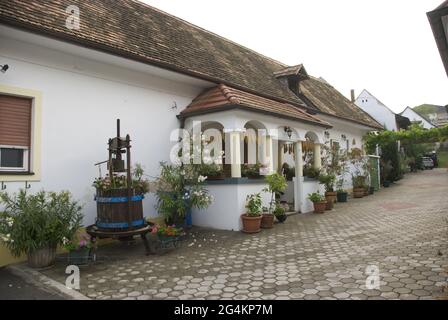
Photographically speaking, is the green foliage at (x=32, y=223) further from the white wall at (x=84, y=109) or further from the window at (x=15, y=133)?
the window at (x=15, y=133)

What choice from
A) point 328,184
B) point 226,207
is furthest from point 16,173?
point 328,184

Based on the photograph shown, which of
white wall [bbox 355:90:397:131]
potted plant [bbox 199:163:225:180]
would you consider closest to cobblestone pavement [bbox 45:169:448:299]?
potted plant [bbox 199:163:225:180]

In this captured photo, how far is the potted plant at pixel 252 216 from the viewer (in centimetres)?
864

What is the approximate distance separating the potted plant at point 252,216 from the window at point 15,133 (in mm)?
5110

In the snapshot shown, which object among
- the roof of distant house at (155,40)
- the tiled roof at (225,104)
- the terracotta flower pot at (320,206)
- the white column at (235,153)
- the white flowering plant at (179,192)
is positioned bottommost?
the terracotta flower pot at (320,206)

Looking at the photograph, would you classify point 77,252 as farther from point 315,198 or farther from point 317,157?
point 317,157

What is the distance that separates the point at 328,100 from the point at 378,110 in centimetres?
2338

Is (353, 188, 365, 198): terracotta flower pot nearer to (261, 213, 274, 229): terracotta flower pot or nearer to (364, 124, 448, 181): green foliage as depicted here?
(364, 124, 448, 181): green foliage

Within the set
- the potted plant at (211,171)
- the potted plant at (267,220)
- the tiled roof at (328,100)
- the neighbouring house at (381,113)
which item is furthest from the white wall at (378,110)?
the potted plant at (211,171)

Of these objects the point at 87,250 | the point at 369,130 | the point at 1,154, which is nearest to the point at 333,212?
the point at 87,250

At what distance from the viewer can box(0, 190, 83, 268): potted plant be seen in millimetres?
5672

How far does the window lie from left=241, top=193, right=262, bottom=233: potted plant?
5.11 meters

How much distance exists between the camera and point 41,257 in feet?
19.5

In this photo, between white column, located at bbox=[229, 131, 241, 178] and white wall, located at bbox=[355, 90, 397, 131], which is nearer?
white column, located at bbox=[229, 131, 241, 178]
